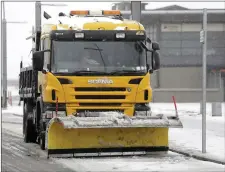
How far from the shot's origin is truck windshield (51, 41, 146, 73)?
42.5 feet

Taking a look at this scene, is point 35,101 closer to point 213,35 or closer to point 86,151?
point 86,151

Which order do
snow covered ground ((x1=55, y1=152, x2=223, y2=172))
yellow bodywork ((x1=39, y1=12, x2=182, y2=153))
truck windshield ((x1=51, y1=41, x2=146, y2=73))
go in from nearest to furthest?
snow covered ground ((x1=55, y1=152, x2=223, y2=172)), yellow bodywork ((x1=39, y1=12, x2=182, y2=153)), truck windshield ((x1=51, y1=41, x2=146, y2=73))

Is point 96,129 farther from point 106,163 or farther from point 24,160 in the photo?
point 24,160

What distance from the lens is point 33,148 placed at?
15.1 metres

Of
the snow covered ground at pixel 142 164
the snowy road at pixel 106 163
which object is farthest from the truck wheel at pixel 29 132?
the snow covered ground at pixel 142 164

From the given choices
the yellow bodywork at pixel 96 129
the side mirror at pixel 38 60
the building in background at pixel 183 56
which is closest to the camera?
the yellow bodywork at pixel 96 129

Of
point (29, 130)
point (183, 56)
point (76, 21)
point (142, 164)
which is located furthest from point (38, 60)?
point (183, 56)

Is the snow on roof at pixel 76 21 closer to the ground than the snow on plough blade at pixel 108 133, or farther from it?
farther from it

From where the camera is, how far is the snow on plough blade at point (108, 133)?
11.9 meters

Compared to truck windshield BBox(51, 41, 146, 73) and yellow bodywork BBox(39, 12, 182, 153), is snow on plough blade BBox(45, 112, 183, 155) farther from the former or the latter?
truck windshield BBox(51, 41, 146, 73)

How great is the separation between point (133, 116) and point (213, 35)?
42.4 meters

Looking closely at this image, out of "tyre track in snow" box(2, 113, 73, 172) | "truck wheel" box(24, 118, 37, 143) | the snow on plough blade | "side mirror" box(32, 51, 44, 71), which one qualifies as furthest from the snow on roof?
"truck wheel" box(24, 118, 37, 143)

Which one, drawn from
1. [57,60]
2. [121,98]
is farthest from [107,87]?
[57,60]

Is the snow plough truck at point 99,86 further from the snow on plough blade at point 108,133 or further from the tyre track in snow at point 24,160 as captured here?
the tyre track in snow at point 24,160
